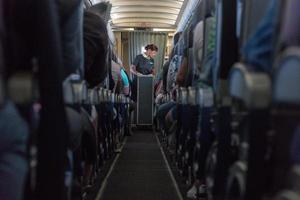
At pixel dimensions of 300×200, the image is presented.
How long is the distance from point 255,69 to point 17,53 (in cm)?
62

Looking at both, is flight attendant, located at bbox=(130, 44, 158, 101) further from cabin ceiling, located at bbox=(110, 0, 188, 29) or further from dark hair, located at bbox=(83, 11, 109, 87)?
dark hair, located at bbox=(83, 11, 109, 87)

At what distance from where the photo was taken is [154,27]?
1345 centimetres

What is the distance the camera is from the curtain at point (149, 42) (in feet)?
44.2

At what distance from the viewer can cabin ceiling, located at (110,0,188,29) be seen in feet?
36.6

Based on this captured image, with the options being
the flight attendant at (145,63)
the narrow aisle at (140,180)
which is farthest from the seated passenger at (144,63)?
the narrow aisle at (140,180)

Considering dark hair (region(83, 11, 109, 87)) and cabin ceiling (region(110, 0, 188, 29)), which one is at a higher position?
cabin ceiling (region(110, 0, 188, 29))

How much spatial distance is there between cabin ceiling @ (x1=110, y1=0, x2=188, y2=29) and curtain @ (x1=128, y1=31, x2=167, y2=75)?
0.81 ft

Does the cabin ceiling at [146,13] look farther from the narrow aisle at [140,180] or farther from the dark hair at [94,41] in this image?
the dark hair at [94,41]

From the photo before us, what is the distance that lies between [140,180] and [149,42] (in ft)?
32.3

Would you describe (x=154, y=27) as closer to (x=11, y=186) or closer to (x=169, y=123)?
(x=169, y=123)

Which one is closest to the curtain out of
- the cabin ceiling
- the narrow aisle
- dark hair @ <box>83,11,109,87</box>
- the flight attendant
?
the cabin ceiling

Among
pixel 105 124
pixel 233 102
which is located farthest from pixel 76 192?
pixel 105 124

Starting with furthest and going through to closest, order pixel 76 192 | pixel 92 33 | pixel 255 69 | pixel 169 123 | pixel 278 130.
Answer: pixel 169 123 < pixel 92 33 < pixel 76 192 < pixel 255 69 < pixel 278 130

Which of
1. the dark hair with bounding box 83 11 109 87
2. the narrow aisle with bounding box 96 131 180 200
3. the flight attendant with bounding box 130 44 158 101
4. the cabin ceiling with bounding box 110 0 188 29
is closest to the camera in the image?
the dark hair with bounding box 83 11 109 87
